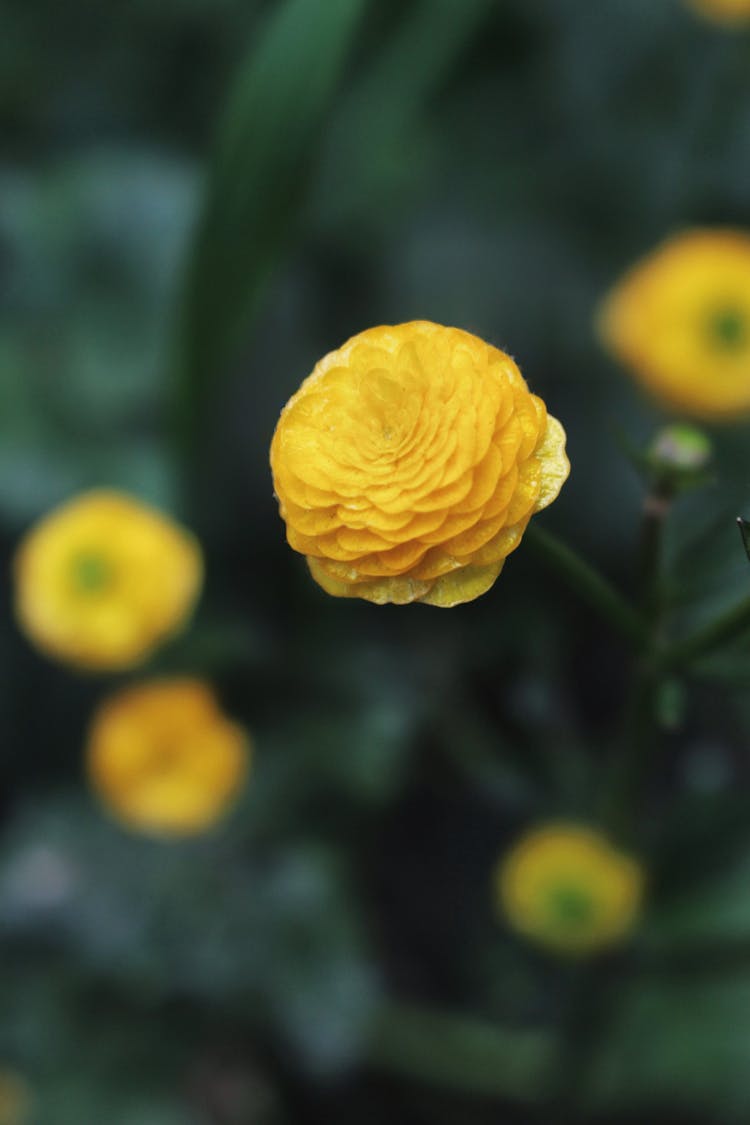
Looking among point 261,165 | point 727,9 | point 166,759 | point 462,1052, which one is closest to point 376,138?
point 727,9

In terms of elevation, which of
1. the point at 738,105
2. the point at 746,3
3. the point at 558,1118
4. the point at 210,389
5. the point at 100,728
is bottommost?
the point at 558,1118

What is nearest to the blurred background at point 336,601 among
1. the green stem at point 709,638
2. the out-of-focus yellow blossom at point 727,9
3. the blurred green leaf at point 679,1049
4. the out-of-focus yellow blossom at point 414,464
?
the blurred green leaf at point 679,1049

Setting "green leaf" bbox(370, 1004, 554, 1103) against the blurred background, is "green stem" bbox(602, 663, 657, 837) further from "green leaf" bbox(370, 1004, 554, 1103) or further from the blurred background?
"green leaf" bbox(370, 1004, 554, 1103)

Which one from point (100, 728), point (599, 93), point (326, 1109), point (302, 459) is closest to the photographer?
point (302, 459)

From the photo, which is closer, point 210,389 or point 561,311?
point 210,389

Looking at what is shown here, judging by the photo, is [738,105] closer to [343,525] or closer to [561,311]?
[561,311]

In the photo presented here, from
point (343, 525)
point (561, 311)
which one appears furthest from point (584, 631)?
point (343, 525)

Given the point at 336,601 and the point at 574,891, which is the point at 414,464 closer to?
the point at 574,891
